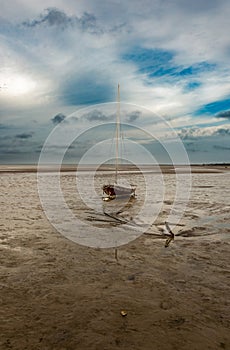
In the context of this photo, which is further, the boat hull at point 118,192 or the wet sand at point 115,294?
the boat hull at point 118,192

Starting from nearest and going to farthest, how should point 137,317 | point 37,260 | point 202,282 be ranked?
point 137,317, point 202,282, point 37,260

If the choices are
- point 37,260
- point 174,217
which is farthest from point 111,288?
point 174,217

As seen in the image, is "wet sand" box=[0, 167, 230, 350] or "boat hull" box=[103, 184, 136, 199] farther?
"boat hull" box=[103, 184, 136, 199]

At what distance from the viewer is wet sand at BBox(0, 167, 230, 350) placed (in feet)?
17.6

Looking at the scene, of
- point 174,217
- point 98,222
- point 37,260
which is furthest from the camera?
point 174,217

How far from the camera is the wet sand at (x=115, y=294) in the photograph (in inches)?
211

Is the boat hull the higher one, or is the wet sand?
the boat hull

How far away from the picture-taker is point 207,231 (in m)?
13.9

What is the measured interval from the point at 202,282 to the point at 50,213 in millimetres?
12361

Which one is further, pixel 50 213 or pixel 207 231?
pixel 50 213

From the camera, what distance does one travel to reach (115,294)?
7109 mm

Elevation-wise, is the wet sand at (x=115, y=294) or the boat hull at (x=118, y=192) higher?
the boat hull at (x=118, y=192)

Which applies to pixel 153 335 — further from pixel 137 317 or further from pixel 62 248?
pixel 62 248

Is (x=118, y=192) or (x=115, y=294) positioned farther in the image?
(x=118, y=192)
